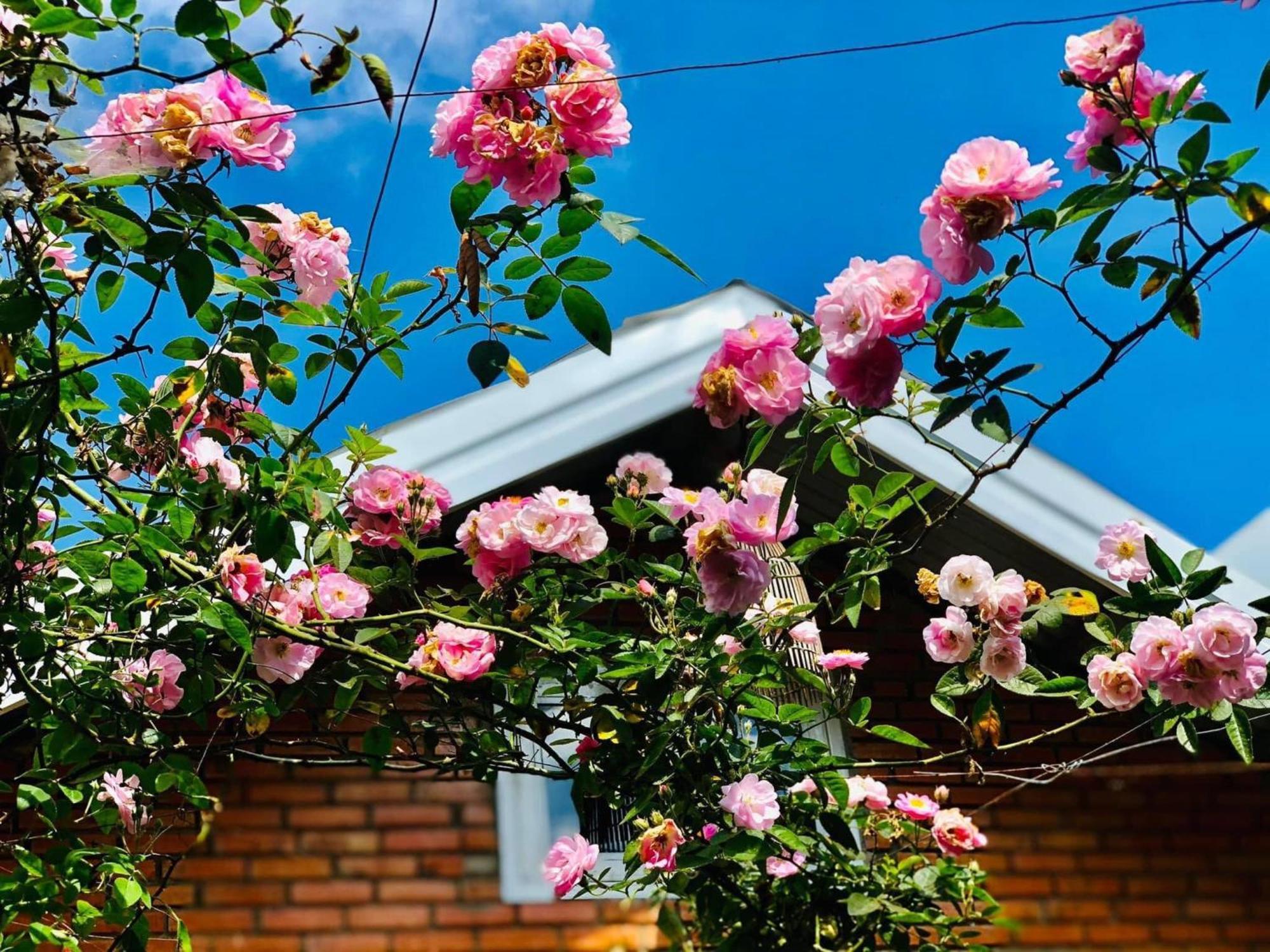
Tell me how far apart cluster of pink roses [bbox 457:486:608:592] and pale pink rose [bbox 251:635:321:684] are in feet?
0.95

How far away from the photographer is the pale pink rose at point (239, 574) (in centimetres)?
178

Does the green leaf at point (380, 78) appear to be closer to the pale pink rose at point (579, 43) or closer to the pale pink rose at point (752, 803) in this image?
the pale pink rose at point (579, 43)

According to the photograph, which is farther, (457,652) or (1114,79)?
(457,652)

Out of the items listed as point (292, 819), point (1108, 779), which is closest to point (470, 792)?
point (292, 819)

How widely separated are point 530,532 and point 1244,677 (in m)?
1.03

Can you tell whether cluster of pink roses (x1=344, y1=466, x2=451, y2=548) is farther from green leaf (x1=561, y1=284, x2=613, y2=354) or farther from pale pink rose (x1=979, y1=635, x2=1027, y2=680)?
pale pink rose (x1=979, y1=635, x2=1027, y2=680)

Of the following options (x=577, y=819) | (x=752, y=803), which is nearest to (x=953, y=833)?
(x=752, y=803)

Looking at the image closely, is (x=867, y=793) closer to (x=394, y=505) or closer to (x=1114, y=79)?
(x=394, y=505)

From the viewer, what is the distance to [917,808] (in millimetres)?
2688

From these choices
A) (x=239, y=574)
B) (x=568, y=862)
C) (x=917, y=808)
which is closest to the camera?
(x=239, y=574)

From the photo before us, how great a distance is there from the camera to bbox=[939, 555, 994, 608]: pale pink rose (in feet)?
6.54

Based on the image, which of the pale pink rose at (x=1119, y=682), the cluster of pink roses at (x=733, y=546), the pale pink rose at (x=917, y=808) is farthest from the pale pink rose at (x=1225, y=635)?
the pale pink rose at (x=917, y=808)

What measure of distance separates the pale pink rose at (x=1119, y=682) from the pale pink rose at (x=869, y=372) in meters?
0.74

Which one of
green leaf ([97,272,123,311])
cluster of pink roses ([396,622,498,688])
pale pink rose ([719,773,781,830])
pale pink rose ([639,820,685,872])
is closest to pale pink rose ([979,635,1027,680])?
pale pink rose ([719,773,781,830])
